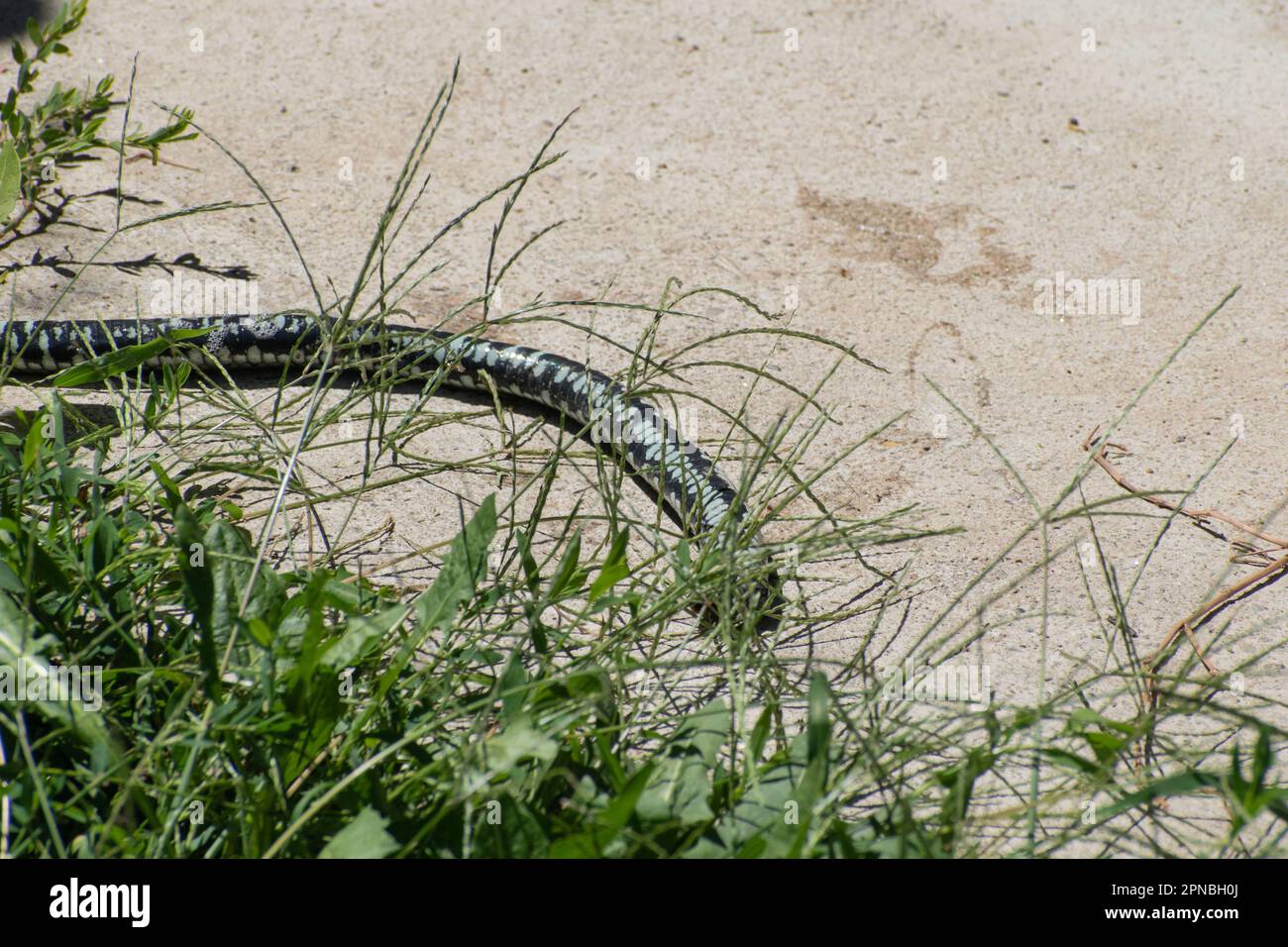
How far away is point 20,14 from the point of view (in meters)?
5.17

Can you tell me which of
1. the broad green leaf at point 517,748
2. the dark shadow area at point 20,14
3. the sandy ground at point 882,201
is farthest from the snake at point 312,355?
the dark shadow area at point 20,14

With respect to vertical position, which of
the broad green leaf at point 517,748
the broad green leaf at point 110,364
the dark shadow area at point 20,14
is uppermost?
the dark shadow area at point 20,14

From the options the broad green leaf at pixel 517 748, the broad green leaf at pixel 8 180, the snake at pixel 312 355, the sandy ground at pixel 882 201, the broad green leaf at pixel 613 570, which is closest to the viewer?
the broad green leaf at pixel 517 748

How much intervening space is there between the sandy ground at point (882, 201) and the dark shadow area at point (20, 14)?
231 millimetres

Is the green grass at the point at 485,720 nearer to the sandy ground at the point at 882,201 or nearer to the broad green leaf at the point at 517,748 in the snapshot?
the broad green leaf at the point at 517,748

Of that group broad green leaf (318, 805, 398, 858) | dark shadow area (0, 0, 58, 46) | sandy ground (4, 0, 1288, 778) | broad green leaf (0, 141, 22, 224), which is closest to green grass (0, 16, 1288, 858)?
broad green leaf (318, 805, 398, 858)

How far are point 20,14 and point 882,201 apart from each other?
151 inches

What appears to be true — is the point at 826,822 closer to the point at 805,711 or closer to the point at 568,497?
the point at 805,711

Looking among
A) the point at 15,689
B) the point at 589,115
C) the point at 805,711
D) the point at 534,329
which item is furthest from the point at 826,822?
the point at 589,115

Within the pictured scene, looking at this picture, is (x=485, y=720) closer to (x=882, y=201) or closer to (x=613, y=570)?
(x=613, y=570)

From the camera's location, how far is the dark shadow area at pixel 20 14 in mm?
5062

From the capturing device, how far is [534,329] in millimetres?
3893

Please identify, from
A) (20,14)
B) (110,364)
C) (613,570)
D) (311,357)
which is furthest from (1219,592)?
(20,14)
